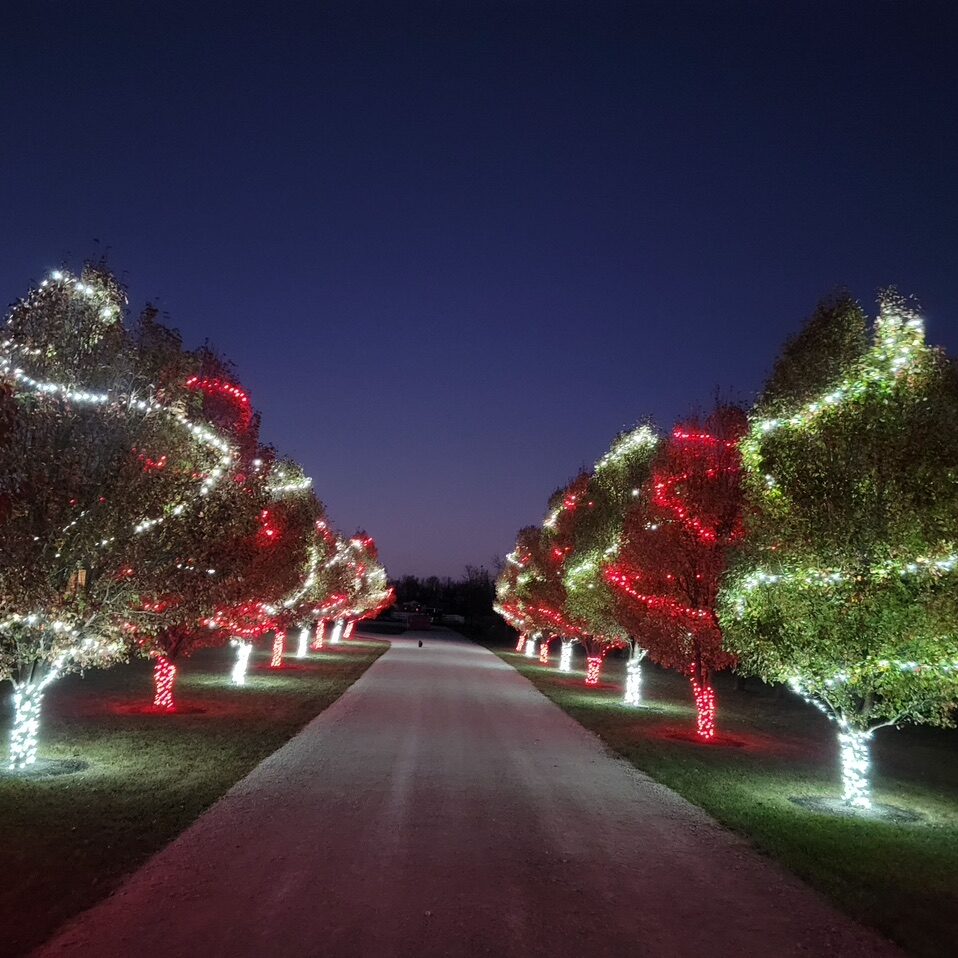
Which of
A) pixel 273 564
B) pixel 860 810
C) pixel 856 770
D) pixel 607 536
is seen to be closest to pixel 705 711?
pixel 856 770

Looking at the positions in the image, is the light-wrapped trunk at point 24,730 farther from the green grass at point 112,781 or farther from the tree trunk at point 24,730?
the green grass at point 112,781

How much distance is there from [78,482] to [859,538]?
454 inches

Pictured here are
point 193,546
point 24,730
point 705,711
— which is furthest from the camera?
point 705,711

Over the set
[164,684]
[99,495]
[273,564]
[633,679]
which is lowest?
[164,684]

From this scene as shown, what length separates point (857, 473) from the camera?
12.3m

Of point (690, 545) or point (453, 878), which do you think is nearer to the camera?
point (453, 878)

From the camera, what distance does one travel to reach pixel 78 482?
11.3 metres

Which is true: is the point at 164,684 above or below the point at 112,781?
above

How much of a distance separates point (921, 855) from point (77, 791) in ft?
36.8

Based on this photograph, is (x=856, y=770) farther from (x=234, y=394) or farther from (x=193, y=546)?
(x=234, y=394)

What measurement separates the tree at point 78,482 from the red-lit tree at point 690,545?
36.5 feet

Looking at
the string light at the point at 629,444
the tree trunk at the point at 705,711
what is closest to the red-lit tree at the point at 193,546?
the tree trunk at the point at 705,711

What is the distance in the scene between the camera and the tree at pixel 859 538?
11625 mm

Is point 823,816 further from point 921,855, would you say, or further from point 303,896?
point 303,896
